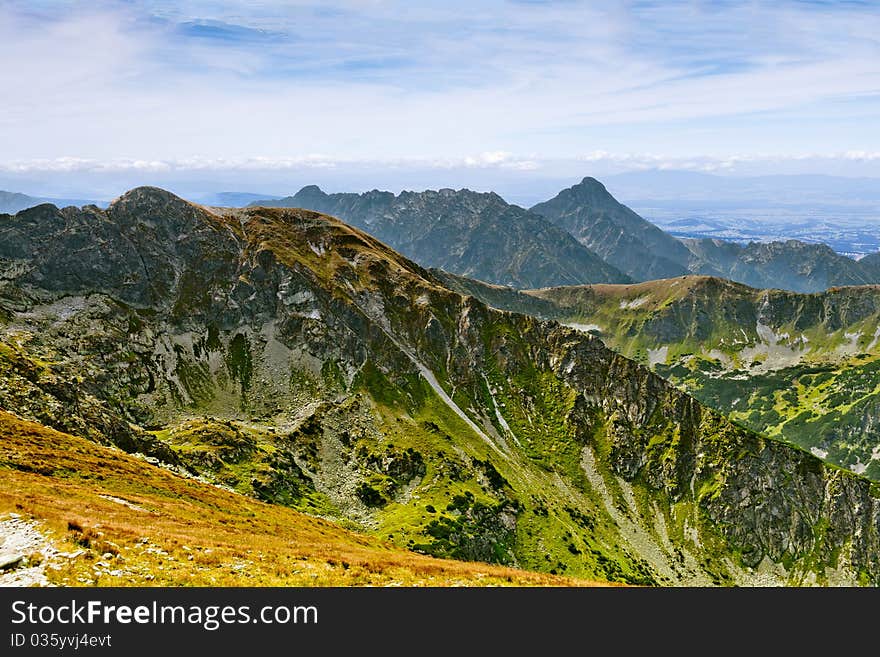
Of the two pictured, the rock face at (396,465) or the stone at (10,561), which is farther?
the rock face at (396,465)

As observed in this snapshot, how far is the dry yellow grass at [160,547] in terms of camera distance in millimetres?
24469

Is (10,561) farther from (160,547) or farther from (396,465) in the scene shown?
(396,465)

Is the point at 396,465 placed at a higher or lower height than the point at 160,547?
lower

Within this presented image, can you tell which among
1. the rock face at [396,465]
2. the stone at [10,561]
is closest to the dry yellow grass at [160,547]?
the stone at [10,561]

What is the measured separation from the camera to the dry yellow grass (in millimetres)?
24469

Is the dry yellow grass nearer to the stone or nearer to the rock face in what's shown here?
the stone

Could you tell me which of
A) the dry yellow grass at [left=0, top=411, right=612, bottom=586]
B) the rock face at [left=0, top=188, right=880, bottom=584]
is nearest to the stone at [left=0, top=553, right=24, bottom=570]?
the dry yellow grass at [left=0, top=411, right=612, bottom=586]

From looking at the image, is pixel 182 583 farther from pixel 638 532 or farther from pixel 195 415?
pixel 638 532

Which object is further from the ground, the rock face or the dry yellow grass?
the dry yellow grass

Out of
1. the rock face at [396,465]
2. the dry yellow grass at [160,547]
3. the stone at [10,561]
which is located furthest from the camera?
the rock face at [396,465]

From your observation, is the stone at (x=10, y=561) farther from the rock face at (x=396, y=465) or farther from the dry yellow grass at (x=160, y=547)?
the rock face at (x=396, y=465)

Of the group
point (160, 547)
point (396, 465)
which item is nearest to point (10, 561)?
point (160, 547)

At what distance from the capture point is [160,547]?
28.8 m

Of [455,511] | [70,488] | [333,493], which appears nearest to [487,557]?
[455,511]
